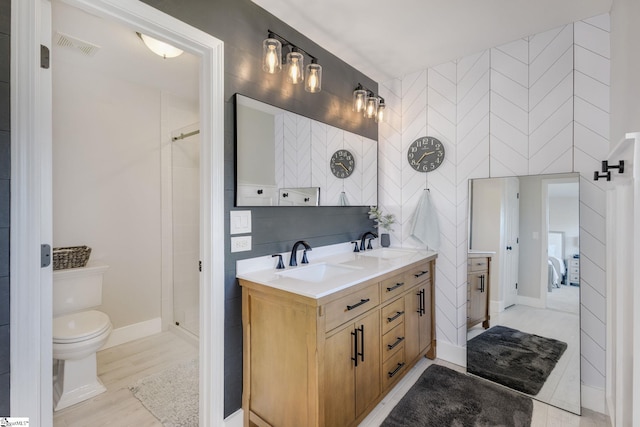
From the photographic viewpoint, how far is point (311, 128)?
7.21 feet

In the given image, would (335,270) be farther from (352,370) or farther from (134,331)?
(134,331)

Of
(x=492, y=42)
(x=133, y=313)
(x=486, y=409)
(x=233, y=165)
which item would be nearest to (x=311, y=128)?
(x=233, y=165)

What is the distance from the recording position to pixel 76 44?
208 centimetres

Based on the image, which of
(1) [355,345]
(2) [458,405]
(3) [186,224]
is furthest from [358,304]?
(3) [186,224]

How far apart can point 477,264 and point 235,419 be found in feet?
6.84

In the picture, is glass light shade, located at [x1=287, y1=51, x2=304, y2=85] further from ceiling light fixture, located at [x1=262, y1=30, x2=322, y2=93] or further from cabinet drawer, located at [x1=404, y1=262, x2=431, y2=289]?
cabinet drawer, located at [x1=404, y1=262, x2=431, y2=289]

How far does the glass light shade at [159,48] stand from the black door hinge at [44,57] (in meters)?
0.89

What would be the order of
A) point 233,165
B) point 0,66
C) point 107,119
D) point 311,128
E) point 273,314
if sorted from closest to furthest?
point 0,66
point 273,314
point 233,165
point 311,128
point 107,119

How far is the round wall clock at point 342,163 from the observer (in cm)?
245

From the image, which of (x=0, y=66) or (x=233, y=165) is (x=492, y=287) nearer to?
→ (x=233, y=165)

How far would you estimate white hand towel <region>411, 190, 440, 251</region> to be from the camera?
2580 mm

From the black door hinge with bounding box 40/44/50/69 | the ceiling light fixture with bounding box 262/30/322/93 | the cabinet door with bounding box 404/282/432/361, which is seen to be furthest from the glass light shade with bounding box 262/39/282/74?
the cabinet door with bounding box 404/282/432/361

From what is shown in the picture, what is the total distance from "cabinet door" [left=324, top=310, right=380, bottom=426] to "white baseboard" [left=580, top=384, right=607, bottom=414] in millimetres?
1440

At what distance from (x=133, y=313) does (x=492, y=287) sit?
3.31 m
